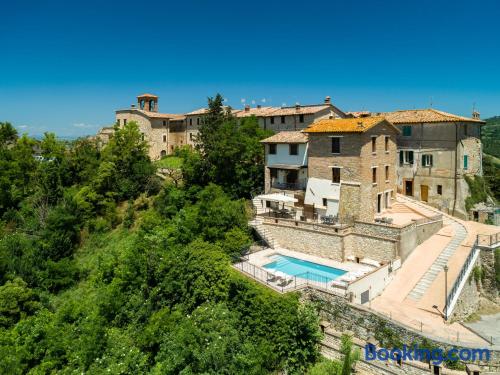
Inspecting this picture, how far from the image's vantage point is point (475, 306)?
2114 centimetres

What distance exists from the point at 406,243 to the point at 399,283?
3428mm

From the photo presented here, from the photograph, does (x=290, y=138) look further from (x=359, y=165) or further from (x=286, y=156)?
(x=359, y=165)

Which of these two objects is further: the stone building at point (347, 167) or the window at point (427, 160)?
the window at point (427, 160)

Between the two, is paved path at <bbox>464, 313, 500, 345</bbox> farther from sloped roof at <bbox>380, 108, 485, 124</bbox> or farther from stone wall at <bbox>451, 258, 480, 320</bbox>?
sloped roof at <bbox>380, 108, 485, 124</bbox>

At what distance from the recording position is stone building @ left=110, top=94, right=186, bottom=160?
58938mm

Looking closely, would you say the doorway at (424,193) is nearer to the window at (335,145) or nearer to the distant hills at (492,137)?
the window at (335,145)

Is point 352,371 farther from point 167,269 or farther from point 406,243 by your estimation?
point 167,269

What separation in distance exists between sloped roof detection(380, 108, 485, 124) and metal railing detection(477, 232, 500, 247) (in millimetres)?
10542

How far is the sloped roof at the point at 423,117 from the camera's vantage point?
101 ft

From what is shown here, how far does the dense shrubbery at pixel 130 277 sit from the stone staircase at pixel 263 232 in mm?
1735

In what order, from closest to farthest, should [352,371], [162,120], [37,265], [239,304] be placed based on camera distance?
1. [352,371]
2. [239,304]
3. [37,265]
4. [162,120]

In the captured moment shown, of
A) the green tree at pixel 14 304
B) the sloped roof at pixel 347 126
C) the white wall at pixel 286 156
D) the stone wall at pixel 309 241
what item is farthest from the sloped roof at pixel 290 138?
the green tree at pixel 14 304

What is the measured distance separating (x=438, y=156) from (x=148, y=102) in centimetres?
4799

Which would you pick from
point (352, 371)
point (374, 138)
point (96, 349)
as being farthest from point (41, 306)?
point (374, 138)
